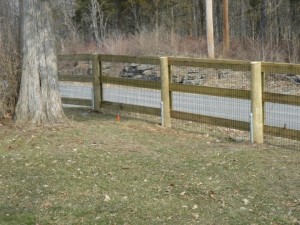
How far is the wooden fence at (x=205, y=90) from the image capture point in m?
8.29

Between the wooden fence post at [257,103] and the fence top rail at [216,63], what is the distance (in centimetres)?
21

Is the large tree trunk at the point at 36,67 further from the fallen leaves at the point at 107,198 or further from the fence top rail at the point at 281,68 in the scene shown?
the fallen leaves at the point at 107,198

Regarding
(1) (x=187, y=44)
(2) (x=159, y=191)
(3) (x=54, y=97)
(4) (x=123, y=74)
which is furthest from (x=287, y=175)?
(1) (x=187, y=44)

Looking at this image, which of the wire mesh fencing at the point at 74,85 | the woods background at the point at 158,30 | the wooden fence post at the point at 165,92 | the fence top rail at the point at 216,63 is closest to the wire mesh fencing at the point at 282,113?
the fence top rail at the point at 216,63

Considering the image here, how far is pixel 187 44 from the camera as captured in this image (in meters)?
27.5

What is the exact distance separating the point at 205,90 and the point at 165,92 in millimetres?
996

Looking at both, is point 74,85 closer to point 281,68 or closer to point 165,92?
point 165,92

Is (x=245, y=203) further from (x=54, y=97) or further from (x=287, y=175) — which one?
(x=54, y=97)

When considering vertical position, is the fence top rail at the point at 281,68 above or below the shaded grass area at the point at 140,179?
above

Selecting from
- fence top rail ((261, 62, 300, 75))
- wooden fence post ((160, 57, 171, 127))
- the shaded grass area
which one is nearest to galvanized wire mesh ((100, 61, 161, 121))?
wooden fence post ((160, 57, 171, 127))

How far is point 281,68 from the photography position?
814cm

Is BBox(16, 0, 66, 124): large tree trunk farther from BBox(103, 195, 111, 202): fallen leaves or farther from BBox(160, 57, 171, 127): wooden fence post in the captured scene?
BBox(103, 195, 111, 202): fallen leaves

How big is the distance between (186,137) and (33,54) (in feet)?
9.39

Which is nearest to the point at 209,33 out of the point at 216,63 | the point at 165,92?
the point at 165,92
